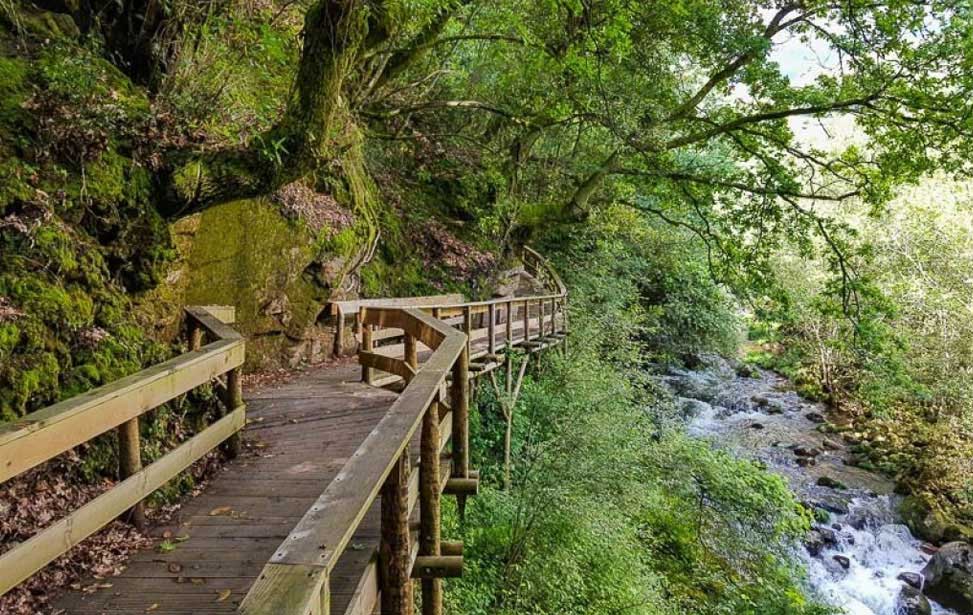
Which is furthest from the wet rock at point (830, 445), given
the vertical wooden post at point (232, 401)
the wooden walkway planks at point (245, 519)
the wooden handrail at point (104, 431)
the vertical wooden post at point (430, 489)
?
the wooden handrail at point (104, 431)

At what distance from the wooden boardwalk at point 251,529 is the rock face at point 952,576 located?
11345mm

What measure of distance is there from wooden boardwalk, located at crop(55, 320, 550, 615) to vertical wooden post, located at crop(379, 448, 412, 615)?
0.27 feet

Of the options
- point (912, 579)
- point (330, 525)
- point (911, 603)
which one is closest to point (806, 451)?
point (912, 579)

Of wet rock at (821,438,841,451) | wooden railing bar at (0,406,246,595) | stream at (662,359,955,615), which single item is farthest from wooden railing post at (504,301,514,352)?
wet rock at (821,438,841,451)

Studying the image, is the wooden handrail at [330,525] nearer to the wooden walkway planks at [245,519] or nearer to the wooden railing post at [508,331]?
the wooden walkway planks at [245,519]

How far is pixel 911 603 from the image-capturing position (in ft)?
32.8

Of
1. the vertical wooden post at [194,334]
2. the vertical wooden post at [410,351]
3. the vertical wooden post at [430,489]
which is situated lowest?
the vertical wooden post at [430,489]

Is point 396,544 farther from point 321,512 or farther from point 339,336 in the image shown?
point 339,336

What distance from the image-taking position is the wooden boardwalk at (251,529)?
2.41 metres

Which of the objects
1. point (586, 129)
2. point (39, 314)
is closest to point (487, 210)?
point (586, 129)

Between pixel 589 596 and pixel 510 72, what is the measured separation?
934cm

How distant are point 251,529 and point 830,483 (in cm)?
1456

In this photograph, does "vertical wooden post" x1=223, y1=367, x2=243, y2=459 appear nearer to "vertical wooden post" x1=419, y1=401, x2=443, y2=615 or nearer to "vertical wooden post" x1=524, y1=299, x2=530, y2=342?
"vertical wooden post" x1=419, y1=401, x2=443, y2=615

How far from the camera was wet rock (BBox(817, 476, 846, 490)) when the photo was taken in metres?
13.3
